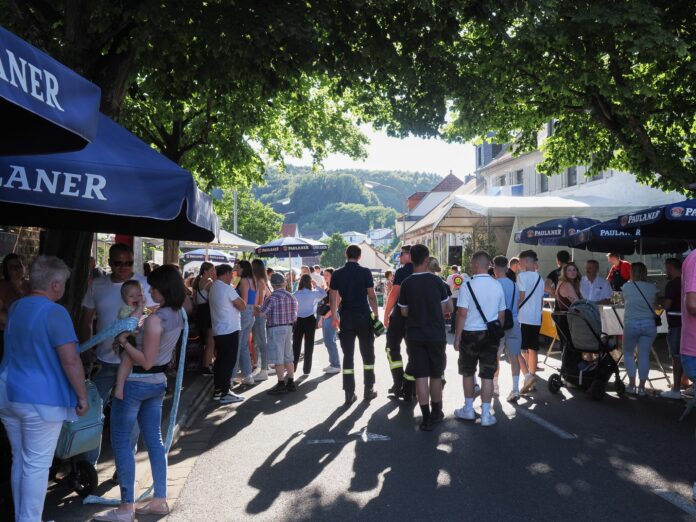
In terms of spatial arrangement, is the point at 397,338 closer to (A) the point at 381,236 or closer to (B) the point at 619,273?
(B) the point at 619,273

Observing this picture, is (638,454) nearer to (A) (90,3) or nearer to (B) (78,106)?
(B) (78,106)

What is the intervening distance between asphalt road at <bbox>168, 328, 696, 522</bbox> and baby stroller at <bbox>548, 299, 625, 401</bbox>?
0.34 meters

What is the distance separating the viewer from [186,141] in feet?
54.7

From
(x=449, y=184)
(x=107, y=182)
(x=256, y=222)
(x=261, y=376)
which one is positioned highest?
(x=449, y=184)

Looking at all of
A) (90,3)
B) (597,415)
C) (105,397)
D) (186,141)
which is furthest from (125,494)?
(186,141)

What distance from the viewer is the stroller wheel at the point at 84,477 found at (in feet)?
16.9

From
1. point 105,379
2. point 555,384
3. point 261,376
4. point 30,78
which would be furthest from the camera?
point 261,376

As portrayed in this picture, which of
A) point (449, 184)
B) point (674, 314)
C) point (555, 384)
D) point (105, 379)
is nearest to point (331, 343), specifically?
point (555, 384)

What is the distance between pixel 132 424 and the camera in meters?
4.77

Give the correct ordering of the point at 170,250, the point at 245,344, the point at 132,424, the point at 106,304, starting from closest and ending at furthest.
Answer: the point at 132,424
the point at 106,304
the point at 245,344
the point at 170,250

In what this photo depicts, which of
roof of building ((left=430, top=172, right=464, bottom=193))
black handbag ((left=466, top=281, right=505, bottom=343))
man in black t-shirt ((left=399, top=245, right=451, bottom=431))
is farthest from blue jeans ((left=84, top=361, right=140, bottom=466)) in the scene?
roof of building ((left=430, top=172, right=464, bottom=193))

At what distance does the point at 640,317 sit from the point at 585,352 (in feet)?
2.86

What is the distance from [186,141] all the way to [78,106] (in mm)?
13983

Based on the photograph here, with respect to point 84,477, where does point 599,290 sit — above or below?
above
